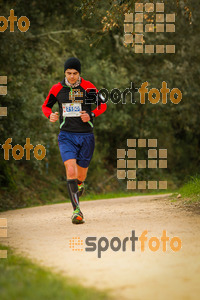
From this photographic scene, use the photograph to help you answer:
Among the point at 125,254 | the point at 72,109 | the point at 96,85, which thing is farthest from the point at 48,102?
the point at 96,85

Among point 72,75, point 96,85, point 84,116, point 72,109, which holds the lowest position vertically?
point 84,116

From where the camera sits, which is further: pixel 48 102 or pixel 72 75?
pixel 48 102

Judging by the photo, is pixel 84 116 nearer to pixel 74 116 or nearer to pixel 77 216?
pixel 74 116

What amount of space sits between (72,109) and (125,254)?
332 cm

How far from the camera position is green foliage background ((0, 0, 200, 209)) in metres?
19.5

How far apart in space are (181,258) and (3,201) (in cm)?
1492

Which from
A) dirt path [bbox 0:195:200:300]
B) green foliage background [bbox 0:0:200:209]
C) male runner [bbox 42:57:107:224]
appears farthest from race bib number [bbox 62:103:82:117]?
green foliage background [bbox 0:0:200:209]

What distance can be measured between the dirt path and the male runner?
754mm

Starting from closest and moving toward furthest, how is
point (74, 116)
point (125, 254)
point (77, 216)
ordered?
point (125, 254), point (77, 216), point (74, 116)

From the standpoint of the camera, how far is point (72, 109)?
9.09 metres

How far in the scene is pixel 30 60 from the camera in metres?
20.7

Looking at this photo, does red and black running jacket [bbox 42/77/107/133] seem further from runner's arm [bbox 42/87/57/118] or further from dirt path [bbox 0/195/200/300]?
dirt path [bbox 0/195/200/300]

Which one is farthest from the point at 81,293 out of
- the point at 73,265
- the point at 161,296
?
the point at 73,265

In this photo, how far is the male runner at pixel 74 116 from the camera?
909cm
